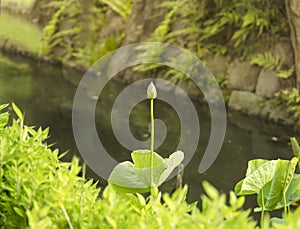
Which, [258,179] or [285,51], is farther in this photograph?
[285,51]

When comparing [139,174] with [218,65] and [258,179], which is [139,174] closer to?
[258,179]

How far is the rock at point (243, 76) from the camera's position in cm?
823

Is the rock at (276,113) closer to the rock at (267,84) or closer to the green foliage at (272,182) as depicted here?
the rock at (267,84)

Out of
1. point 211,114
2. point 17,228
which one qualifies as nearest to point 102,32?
point 211,114

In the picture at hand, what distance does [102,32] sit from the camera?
1049cm

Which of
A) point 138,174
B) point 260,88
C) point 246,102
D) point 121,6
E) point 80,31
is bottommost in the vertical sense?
point 80,31

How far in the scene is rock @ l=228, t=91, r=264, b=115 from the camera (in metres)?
7.90

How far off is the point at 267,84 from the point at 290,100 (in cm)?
52

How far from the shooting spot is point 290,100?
7.64 meters

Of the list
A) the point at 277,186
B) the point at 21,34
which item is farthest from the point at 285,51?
the point at 277,186

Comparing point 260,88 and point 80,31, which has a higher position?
point 260,88

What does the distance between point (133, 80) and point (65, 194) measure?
8360 mm

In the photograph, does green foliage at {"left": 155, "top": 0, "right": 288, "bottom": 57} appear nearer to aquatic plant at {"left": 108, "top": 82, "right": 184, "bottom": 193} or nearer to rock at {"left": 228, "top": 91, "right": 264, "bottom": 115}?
rock at {"left": 228, "top": 91, "right": 264, "bottom": 115}

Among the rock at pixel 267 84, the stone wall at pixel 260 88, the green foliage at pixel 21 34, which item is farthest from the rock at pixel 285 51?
the green foliage at pixel 21 34
